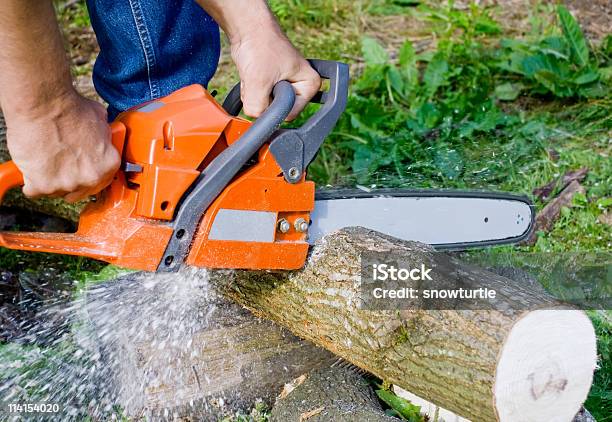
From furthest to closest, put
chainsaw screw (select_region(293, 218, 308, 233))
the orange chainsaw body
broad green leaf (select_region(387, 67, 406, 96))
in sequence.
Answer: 1. broad green leaf (select_region(387, 67, 406, 96))
2. chainsaw screw (select_region(293, 218, 308, 233))
3. the orange chainsaw body

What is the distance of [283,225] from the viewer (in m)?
2.32

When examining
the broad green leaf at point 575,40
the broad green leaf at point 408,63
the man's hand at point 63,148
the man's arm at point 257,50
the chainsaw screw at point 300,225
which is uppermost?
the man's arm at point 257,50

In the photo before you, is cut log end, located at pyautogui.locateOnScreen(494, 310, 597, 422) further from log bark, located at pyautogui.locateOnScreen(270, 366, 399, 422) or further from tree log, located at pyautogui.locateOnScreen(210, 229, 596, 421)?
log bark, located at pyautogui.locateOnScreen(270, 366, 399, 422)

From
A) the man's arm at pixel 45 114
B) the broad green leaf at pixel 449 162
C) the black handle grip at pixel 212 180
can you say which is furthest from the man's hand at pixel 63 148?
the broad green leaf at pixel 449 162

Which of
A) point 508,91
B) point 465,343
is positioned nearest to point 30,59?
point 465,343

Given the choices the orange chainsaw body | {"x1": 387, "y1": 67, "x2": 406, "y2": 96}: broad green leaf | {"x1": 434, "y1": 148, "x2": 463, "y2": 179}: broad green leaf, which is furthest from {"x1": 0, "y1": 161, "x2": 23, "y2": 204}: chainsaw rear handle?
{"x1": 387, "y1": 67, "x2": 406, "y2": 96}: broad green leaf

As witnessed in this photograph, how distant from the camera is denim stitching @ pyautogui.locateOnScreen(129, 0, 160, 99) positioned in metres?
2.61

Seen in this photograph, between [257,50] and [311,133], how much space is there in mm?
299

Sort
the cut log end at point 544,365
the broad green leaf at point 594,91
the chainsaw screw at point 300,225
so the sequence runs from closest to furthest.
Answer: the cut log end at point 544,365 < the chainsaw screw at point 300,225 < the broad green leaf at point 594,91

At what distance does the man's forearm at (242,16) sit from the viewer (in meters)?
2.30

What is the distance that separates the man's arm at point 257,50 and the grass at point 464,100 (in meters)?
1.44

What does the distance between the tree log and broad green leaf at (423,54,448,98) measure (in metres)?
2.59

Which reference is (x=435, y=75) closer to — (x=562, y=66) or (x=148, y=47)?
(x=562, y=66)

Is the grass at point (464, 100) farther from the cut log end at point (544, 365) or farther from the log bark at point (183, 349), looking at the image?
the cut log end at point (544, 365)
